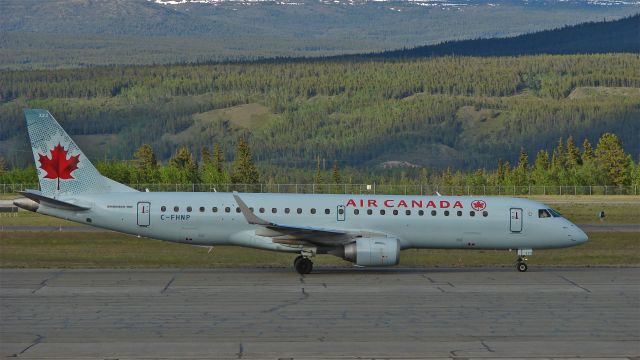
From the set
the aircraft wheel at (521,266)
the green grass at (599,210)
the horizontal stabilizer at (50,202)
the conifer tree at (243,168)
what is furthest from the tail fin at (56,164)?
Result: the conifer tree at (243,168)

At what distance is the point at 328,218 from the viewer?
139ft

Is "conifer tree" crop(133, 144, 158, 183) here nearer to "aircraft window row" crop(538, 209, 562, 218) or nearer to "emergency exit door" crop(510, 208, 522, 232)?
"aircraft window row" crop(538, 209, 562, 218)

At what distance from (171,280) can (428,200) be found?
10542 millimetres

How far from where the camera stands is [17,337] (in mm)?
27531

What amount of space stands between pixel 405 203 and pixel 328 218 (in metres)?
2.97

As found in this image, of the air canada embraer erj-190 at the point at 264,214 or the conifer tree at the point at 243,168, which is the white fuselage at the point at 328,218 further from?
the conifer tree at the point at 243,168

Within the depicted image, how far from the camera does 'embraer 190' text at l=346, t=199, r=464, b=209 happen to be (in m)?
42.5

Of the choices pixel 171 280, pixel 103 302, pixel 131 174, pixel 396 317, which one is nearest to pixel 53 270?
pixel 171 280

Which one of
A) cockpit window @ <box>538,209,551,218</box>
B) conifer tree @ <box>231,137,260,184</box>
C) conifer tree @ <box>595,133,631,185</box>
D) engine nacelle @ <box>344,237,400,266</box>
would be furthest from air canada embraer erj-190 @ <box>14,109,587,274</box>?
conifer tree @ <box>595,133,631,185</box>

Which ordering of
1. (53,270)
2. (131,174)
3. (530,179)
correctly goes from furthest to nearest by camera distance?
1. (530,179)
2. (131,174)
3. (53,270)

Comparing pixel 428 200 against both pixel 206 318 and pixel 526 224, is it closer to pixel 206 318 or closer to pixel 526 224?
pixel 526 224

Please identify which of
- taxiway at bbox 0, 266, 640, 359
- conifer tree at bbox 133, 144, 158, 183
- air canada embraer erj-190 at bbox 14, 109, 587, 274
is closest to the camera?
taxiway at bbox 0, 266, 640, 359

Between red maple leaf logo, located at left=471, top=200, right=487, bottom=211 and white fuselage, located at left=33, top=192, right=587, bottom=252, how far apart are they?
4 cm

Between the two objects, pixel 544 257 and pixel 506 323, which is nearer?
pixel 506 323
